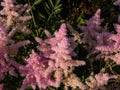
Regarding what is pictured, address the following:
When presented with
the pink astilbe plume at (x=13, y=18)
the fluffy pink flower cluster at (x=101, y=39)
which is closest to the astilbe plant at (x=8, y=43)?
the pink astilbe plume at (x=13, y=18)

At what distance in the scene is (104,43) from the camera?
2410 mm

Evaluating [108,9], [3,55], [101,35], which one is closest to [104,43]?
[101,35]

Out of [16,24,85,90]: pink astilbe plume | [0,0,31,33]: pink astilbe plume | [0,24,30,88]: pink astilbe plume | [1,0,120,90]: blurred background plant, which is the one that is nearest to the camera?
[16,24,85,90]: pink astilbe plume

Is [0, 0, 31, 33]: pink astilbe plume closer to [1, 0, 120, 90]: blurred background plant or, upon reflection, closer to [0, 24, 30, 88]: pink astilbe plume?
[0, 24, 30, 88]: pink astilbe plume

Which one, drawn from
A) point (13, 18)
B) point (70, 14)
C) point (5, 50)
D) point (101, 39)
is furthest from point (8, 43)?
point (70, 14)

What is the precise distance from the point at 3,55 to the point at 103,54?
2.26 feet

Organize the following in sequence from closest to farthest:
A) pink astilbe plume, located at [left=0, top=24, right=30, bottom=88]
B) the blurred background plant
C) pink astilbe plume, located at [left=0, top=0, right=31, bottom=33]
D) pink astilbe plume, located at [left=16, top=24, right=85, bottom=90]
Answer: pink astilbe plume, located at [left=16, top=24, right=85, bottom=90] → pink astilbe plume, located at [left=0, top=24, right=30, bottom=88] → pink astilbe plume, located at [left=0, top=0, right=31, bottom=33] → the blurred background plant

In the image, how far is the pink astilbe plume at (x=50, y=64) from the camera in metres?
2.08

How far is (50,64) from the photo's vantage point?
2150mm

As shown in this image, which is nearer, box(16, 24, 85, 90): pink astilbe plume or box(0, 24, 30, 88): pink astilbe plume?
box(16, 24, 85, 90): pink astilbe plume

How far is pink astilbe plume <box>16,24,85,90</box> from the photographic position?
2.08 meters

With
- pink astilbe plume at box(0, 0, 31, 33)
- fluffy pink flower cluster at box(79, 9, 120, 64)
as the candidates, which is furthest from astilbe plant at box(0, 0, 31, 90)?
fluffy pink flower cluster at box(79, 9, 120, 64)

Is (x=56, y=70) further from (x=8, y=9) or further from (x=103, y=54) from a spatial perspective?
(x=8, y=9)

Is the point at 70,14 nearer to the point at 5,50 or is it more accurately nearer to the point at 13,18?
the point at 13,18
